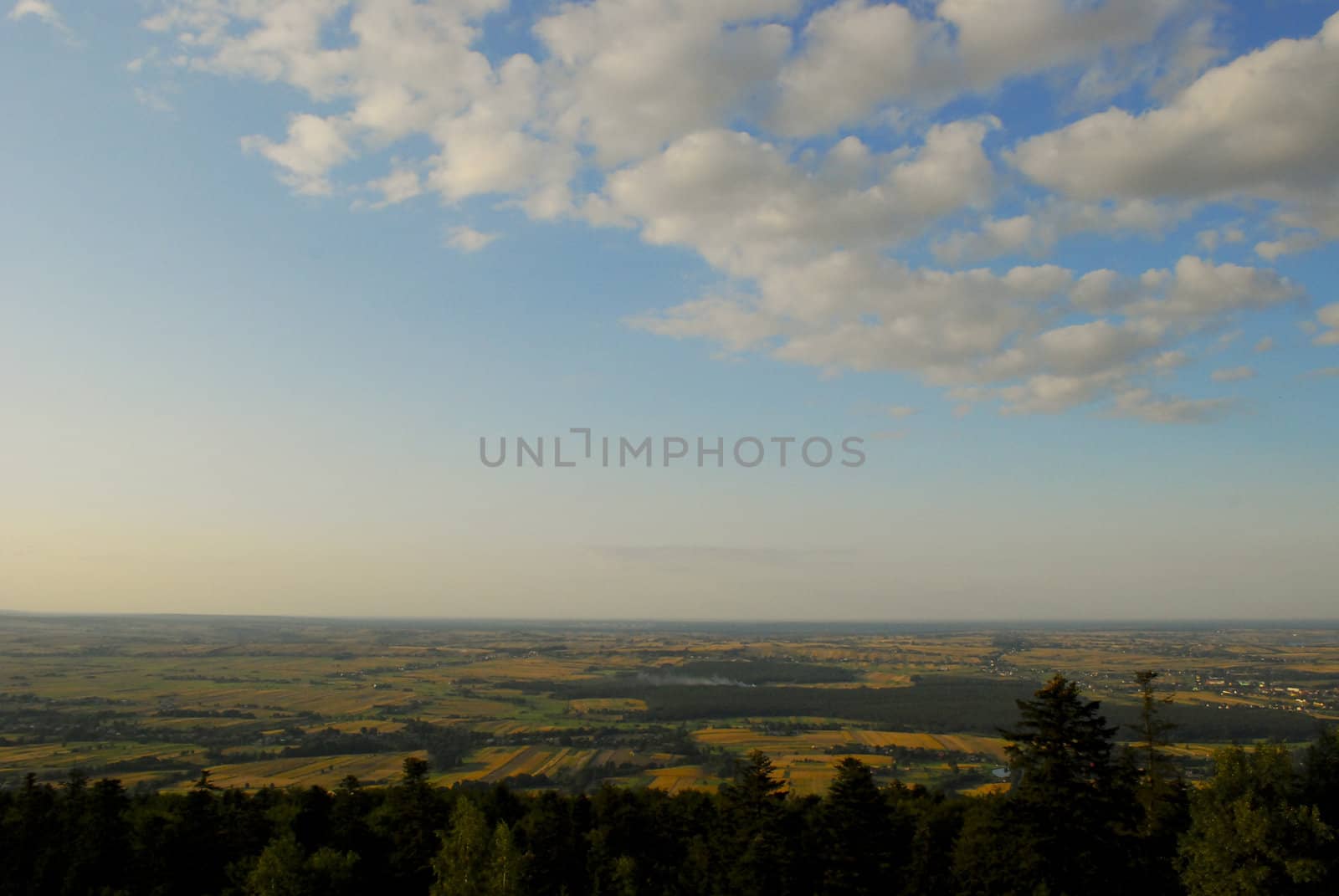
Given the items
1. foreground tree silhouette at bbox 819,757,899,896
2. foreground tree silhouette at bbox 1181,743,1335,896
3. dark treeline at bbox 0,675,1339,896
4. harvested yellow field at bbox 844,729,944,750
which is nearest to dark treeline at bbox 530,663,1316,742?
harvested yellow field at bbox 844,729,944,750

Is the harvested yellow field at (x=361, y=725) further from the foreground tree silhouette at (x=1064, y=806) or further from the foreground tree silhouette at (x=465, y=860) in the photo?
the foreground tree silhouette at (x=1064, y=806)

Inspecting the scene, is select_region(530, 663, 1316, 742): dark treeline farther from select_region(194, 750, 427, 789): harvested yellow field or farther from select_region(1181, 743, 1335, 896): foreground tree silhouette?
select_region(1181, 743, 1335, 896): foreground tree silhouette

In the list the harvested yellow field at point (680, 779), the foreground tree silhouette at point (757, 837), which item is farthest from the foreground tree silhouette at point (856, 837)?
the harvested yellow field at point (680, 779)

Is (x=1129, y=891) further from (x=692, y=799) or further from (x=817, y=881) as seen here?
(x=692, y=799)

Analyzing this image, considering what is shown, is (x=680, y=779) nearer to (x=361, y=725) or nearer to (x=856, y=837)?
(x=856, y=837)

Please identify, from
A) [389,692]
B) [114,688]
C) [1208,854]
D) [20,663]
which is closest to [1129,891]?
[1208,854]

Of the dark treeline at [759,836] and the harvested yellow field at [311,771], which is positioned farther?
the harvested yellow field at [311,771]

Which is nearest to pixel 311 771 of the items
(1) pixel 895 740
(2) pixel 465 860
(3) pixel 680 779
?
(3) pixel 680 779

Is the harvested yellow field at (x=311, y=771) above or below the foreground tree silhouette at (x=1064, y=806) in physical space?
below
